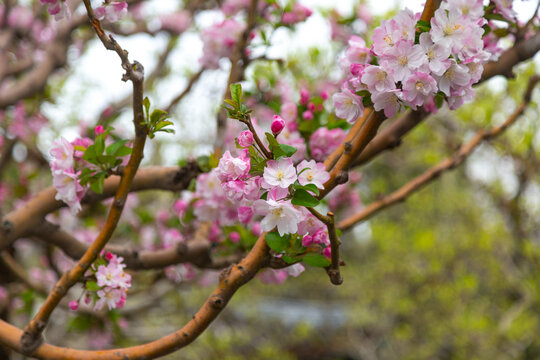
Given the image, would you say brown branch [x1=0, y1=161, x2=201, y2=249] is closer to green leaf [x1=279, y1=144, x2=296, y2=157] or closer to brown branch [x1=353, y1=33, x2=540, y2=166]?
brown branch [x1=353, y1=33, x2=540, y2=166]

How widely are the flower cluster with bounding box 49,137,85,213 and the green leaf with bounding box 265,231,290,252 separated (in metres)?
0.44

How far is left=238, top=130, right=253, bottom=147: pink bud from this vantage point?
0.77 m

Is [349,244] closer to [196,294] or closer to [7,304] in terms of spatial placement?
[196,294]

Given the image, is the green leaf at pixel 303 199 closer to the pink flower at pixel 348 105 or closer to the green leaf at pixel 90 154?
the pink flower at pixel 348 105

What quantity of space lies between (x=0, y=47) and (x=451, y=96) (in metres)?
2.71

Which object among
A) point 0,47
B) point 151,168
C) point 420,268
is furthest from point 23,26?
point 420,268

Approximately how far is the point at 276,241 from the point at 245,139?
0.65 ft

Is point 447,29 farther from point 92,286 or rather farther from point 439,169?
point 439,169

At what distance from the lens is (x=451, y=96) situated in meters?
0.85

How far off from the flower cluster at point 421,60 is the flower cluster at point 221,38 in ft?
3.08

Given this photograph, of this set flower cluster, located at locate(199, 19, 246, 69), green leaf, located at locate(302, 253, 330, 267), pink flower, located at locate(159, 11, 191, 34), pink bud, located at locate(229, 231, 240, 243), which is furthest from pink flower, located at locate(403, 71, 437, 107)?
pink flower, located at locate(159, 11, 191, 34)

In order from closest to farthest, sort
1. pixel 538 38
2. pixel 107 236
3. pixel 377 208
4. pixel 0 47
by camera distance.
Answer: pixel 107 236 → pixel 538 38 → pixel 377 208 → pixel 0 47

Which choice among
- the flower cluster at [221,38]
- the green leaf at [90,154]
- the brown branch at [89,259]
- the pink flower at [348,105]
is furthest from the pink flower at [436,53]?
the flower cluster at [221,38]

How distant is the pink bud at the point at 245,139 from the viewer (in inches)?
30.2
